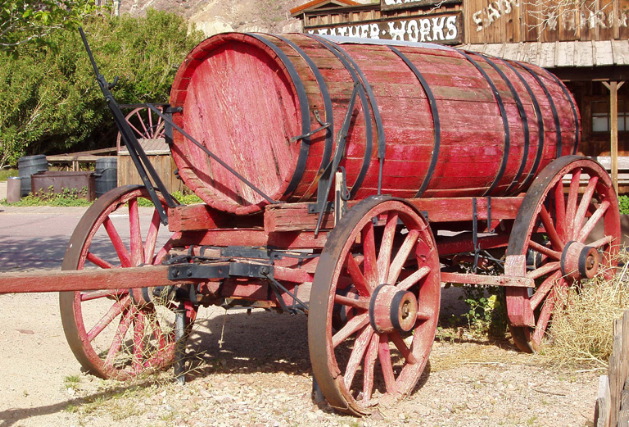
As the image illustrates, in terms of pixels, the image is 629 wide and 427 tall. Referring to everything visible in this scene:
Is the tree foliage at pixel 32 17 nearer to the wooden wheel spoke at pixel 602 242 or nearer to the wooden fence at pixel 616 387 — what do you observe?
the wooden wheel spoke at pixel 602 242

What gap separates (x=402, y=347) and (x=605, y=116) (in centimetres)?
A: 1301

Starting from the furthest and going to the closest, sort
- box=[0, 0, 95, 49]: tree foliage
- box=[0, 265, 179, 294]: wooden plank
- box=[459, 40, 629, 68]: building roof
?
box=[459, 40, 629, 68]: building roof < box=[0, 0, 95, 49]: tree foliage < box=[0, 265, 179, 294]: wooden plank

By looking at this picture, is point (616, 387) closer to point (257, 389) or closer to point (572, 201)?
point (257, 389)

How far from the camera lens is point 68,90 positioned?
71.1ft

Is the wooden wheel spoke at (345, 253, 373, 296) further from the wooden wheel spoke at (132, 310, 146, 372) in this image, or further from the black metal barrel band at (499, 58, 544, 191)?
the black metal barrel band at (499, 58, 544, 191)

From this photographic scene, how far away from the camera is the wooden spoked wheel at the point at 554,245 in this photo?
5.26 m

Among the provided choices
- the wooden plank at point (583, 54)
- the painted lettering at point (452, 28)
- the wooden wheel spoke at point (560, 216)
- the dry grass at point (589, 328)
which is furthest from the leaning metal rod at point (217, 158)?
the painted lettering at point (452, 28)

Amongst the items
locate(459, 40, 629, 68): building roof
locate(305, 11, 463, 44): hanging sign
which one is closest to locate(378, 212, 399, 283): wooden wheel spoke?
locate(459, 40, 629, 68): building roof

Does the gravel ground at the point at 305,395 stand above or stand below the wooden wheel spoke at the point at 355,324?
below

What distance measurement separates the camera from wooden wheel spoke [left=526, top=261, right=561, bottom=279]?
17.6ft

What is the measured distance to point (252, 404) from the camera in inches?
175

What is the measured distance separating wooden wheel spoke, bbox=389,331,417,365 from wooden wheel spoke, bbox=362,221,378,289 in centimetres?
32

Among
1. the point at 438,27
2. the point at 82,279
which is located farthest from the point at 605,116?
the point at 82,279

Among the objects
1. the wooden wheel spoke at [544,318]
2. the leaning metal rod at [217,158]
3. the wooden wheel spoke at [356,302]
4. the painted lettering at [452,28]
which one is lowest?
the wooden wheel spoke at [544,318]
